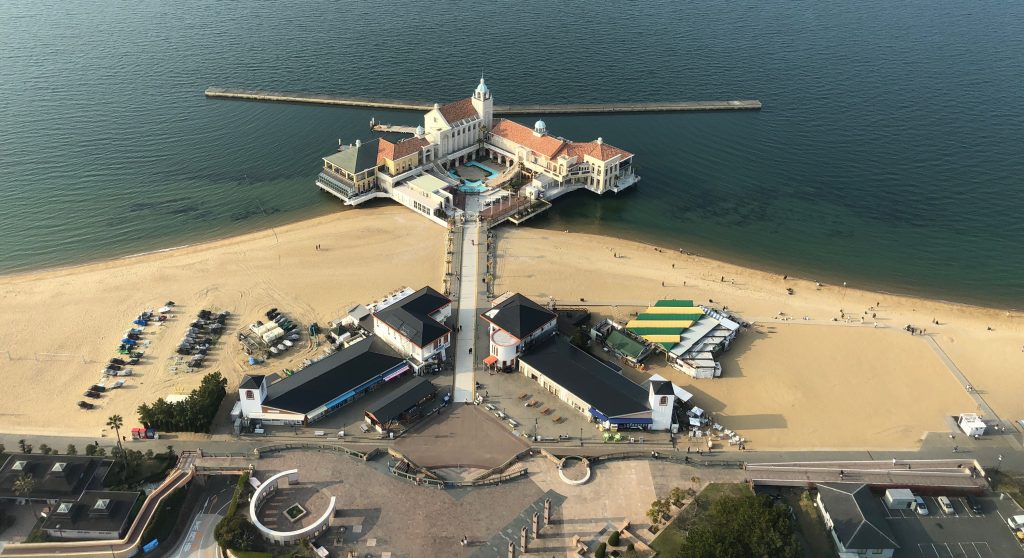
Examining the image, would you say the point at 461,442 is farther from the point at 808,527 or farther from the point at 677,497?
the point at 808,527

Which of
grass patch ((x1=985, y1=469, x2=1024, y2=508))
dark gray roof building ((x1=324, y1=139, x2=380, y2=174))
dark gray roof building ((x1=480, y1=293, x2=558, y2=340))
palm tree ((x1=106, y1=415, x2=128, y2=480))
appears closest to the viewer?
palm tree ((x1=106, y1=415, x2=128, y2=480))

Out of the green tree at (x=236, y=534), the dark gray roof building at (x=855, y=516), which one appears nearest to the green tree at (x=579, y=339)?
the dark gray roof building at (x=855, y=516)

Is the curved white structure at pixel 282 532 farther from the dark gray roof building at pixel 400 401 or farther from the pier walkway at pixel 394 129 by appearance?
the pier walkway at pixel 394 129

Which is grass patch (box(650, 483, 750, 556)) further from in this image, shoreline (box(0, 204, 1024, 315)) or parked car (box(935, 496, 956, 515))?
shoreline (box(0, 204, 1024, 315))

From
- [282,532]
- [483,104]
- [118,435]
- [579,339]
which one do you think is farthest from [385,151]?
[282,532]

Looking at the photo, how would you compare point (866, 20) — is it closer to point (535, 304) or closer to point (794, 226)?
point (794, 226)

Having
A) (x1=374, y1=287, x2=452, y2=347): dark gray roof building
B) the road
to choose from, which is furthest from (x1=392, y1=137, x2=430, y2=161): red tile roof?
the road
